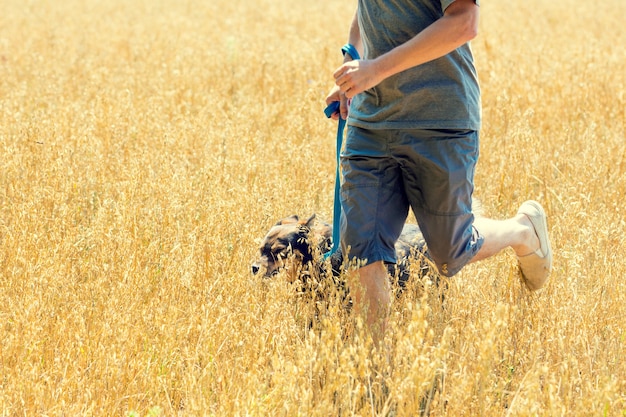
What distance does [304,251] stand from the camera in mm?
4090

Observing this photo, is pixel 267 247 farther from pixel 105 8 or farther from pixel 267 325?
pixel 105 8

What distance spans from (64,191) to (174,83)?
142 inches

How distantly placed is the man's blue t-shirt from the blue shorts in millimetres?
54

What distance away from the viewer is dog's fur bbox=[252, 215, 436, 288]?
389 cm

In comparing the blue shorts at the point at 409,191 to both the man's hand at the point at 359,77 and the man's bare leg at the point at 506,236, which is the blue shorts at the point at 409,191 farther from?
the man's hand at the point at 359,77

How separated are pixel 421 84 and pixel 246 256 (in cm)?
145

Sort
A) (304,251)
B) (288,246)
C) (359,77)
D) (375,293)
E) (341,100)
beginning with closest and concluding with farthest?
(359,77)
(375,293)
(341,100)
(288,246)
(304,251)

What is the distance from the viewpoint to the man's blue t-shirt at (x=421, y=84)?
3.20 m

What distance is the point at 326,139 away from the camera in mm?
6230

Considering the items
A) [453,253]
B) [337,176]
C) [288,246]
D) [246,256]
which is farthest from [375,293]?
[246,256]

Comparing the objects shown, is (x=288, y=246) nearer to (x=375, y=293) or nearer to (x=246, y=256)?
(x=246, y=256)

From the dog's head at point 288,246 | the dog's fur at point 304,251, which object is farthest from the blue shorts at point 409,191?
the dog's head at point 288,246

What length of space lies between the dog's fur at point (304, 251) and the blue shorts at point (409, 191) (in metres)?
0.47

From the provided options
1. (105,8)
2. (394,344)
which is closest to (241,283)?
(394,344)
